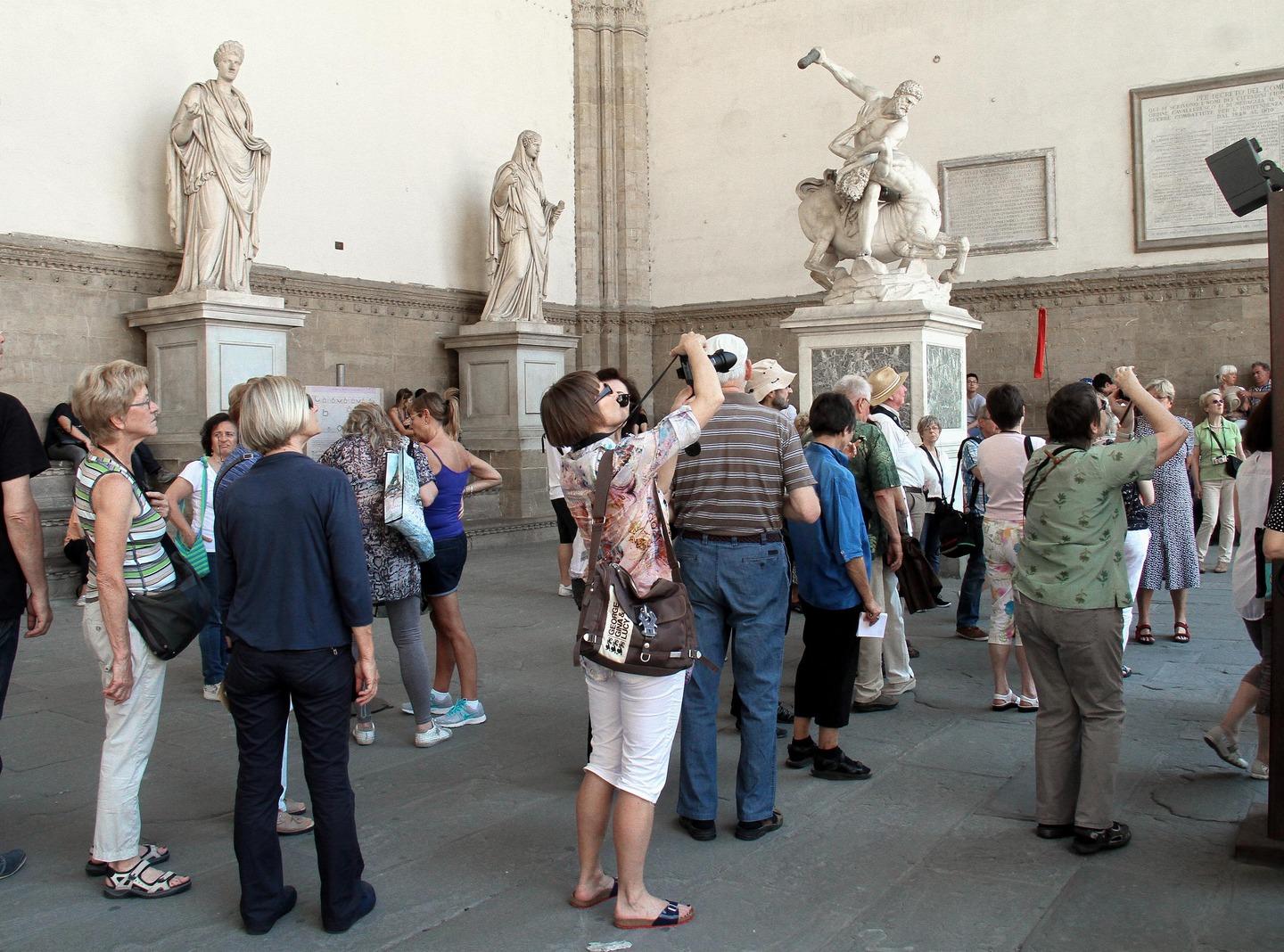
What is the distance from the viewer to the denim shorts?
4855 mm

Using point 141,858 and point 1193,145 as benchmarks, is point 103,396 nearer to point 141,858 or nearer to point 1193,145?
point 141,858

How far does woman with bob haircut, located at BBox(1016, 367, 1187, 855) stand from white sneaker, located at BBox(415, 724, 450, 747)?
2.38 metres

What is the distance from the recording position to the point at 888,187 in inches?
368

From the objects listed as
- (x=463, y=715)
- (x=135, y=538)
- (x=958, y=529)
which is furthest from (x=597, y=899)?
(x=958, y=529)

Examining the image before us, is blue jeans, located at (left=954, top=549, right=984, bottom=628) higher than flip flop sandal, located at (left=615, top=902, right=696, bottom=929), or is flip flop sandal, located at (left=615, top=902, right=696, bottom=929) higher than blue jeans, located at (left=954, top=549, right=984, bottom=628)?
blue jeans, located at (left=954, top=549, right=984, bottom=628)

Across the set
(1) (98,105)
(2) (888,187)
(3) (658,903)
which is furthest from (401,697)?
(1) (98,105)

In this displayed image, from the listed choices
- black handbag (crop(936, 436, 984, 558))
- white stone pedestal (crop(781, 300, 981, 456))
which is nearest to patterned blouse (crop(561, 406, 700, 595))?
black handbag (crop(936, 436, 984, 558))

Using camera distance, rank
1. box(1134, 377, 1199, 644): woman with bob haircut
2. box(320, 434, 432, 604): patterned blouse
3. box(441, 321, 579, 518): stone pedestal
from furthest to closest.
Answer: box(441, 321, 579, 518): stone pedestal → box(1134, 377, 1199, 644): woman with bob haircut → box(320, 434, 432, 604): patterned blouse

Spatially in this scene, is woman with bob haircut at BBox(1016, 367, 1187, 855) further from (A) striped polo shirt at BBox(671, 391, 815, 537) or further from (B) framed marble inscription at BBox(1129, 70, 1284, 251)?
(B) framed marble inscription at BBox(1129, 70, 1284, 251)

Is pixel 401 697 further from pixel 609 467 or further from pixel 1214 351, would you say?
pixel 1214 351

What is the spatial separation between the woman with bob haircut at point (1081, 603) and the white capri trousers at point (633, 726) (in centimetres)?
129

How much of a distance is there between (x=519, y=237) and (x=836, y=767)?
1014 cm

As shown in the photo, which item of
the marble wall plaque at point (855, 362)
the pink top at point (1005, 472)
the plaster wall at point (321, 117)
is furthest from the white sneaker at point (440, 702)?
the plaster wall at point (321, 117)

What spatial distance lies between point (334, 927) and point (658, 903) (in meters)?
0.86
